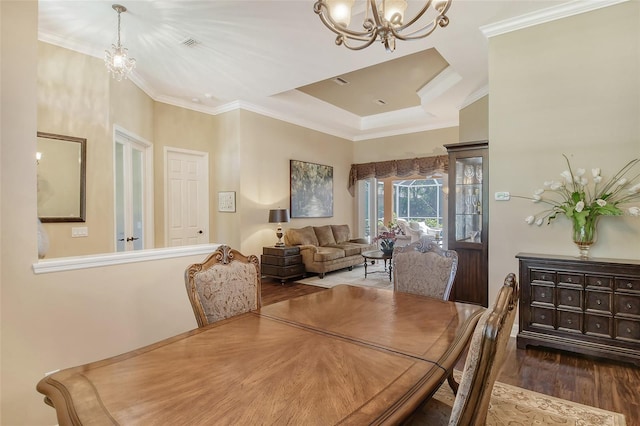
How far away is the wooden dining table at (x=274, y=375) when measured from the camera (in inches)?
36.3

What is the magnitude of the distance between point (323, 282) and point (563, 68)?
14.1 feet

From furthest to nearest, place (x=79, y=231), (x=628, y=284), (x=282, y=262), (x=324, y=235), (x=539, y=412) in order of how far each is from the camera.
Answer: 1. (x=324, y=235)
2. (x=282, y=262)
3. (x=79, y=231)
4. (x=628, y=284)
5. (x=539, y=412)

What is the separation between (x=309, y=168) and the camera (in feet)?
23.5

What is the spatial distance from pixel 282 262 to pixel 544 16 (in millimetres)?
4706

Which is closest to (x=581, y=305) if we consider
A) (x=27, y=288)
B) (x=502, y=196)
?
(x=502, y=196)

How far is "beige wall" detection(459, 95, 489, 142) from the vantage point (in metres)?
4.97

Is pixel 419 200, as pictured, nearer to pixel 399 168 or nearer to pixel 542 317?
pixel 399 168

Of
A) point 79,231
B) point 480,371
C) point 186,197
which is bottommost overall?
point 480,371

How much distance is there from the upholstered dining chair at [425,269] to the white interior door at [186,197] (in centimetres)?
429

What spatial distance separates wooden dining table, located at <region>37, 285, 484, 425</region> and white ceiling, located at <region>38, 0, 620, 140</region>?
9.00 feet

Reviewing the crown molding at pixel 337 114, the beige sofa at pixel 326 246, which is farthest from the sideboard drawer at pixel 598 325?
the beige sofa at pixel 326 246

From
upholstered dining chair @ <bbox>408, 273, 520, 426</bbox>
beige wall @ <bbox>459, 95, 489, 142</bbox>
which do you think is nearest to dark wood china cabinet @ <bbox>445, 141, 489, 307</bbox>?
beige wall @ <bbox>459, 95, 489, 142</bbox>

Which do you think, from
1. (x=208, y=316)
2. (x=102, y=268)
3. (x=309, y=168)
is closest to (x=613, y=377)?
(x=208, y=316)

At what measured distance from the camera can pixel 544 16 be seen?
3109mm
